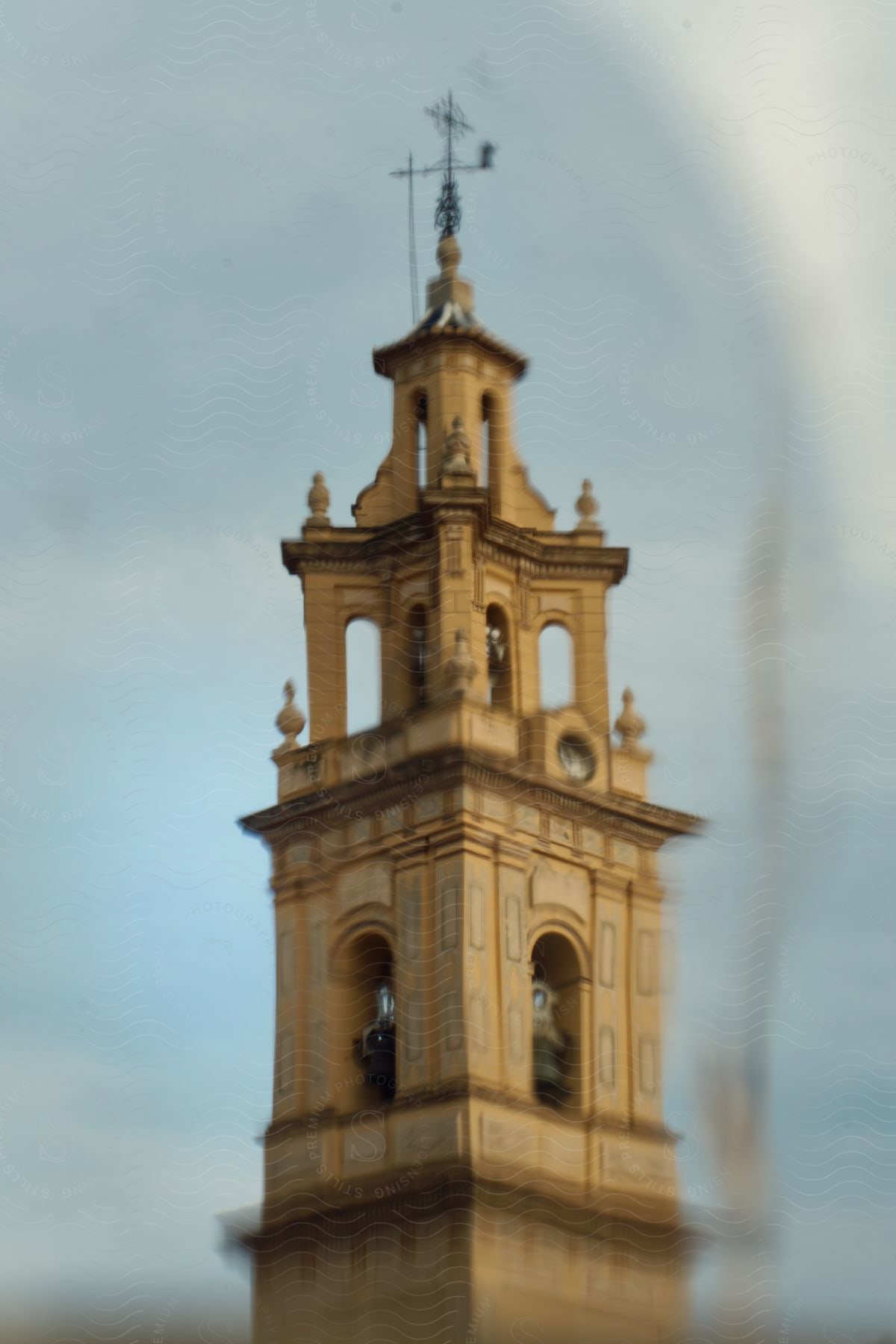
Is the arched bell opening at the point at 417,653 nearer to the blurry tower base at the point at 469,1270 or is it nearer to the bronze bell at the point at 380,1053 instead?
the bronze bell at the point at 380,1053

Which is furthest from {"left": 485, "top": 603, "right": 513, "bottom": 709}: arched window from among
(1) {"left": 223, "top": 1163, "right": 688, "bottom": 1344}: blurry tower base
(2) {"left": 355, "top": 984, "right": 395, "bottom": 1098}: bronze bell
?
(1) {"left": 223, "top": 1163, "right": 688, "bottom": 1344}: blurry tower base

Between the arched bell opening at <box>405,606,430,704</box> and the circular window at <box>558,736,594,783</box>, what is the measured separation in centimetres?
168

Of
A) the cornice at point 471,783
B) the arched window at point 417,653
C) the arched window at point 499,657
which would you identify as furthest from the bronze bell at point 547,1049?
the arched window at point 417,653

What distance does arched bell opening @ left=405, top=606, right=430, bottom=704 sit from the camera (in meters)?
40.2

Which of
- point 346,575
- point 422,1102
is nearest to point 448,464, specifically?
point 346,575

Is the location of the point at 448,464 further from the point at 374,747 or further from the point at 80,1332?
the point at 80,1332

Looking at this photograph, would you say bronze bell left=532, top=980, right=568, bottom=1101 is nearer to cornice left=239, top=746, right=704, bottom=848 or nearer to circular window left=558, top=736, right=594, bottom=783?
cornice left=239, top=746, right=704, bottom=848

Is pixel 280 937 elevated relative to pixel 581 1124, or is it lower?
elevated

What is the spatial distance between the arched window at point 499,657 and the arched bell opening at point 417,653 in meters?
0.72

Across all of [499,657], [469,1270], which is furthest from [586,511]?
[469,1270]

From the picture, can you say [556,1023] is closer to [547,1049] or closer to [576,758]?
[547,1049]

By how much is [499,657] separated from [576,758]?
5.00ft

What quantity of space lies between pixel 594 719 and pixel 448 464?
11.1 feet

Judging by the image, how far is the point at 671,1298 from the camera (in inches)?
1459
